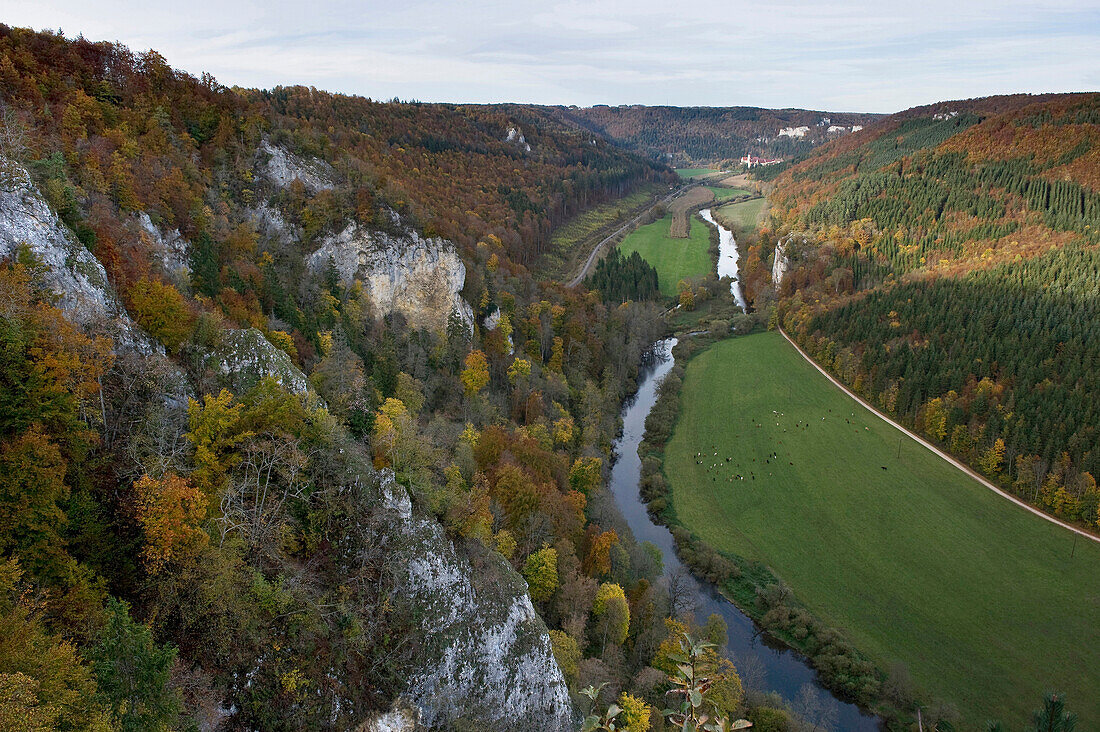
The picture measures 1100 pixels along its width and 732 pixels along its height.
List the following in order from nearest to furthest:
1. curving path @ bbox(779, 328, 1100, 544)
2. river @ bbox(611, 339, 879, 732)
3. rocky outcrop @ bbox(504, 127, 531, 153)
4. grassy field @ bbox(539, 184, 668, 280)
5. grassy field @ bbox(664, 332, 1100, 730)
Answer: river @ bbox(611, 339, 879, 732)
grassy field @ bbox(664, 332, 1100, 730)
curving path @ bbox(779, 328, 1100, 544)
grassy field @ bbox(539, 184, 668, 280)
rocky outcrop @ bbox(504, 127, 531, 153)

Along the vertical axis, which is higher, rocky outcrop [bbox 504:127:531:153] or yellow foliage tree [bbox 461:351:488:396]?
rocky outcrop [bbox 504:127:531:153]

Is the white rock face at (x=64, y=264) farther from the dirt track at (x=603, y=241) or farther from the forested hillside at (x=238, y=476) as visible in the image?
the dirt track at (x=603, y=241)

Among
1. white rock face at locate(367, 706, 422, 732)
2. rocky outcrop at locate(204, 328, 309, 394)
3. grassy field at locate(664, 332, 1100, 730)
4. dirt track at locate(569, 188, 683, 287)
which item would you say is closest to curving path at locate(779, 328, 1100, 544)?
grassy field at locate(664, 332, 1100, 730)

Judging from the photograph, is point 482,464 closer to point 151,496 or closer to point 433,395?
point 433,395

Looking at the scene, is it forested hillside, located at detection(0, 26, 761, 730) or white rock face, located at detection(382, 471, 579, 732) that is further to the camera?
white rock face, located at detection(382, 471, 579, 732)

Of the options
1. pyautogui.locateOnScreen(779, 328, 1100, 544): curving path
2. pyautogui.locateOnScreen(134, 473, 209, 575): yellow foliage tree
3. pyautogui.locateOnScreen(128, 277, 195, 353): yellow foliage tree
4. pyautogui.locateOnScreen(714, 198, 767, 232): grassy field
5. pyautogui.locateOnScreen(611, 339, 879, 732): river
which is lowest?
pyautogui.locateOnScreen(611, 339, 879, 732): river

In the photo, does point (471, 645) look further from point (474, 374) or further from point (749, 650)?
point (474, 374)

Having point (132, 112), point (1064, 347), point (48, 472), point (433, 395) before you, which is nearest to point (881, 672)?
point (433, 395)

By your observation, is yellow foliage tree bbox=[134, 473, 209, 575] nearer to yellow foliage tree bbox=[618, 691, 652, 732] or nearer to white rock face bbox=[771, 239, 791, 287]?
yellow foliage tree bbox=[618, 691, 652, 732]
